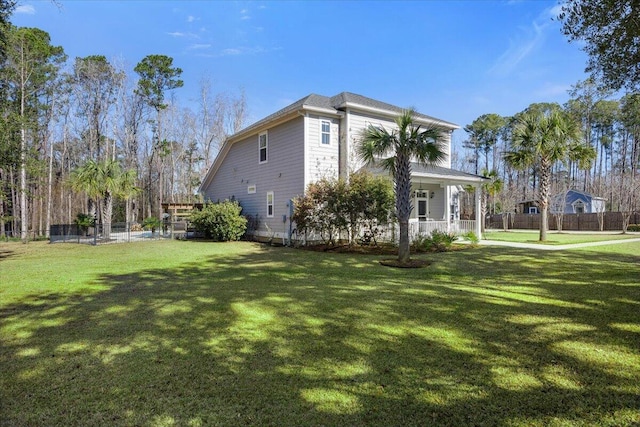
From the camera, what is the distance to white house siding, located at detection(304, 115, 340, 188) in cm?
1486

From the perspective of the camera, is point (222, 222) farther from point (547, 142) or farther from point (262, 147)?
point (547, 142)

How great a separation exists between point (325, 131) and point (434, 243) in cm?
671

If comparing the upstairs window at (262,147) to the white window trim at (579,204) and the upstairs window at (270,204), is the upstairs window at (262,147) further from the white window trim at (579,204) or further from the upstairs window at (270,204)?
the white window trim at (579,204)

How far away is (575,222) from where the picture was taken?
30.6 meters

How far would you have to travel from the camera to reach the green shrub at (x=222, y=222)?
17.0 m

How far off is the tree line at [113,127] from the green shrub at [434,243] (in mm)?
22263

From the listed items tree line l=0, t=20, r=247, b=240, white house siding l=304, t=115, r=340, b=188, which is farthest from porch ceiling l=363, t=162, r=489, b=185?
tree line l=0, t=20, r=247, b=240

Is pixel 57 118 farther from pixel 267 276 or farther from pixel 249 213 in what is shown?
pixel 267 276

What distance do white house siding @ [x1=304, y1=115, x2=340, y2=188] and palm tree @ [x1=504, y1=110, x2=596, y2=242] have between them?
344 inches

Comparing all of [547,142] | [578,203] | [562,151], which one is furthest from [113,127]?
[578,203]

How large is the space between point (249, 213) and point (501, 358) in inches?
648

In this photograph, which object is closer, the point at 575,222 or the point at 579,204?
the point at 575,222

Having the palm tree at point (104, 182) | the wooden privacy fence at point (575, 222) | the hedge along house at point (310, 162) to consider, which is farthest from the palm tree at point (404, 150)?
the wooden privacy fence at point (575, 222)

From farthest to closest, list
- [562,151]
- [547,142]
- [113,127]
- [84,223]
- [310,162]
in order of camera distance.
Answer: [113,127]
[84,223]
[562,151]
[547,142]
[310,162]
